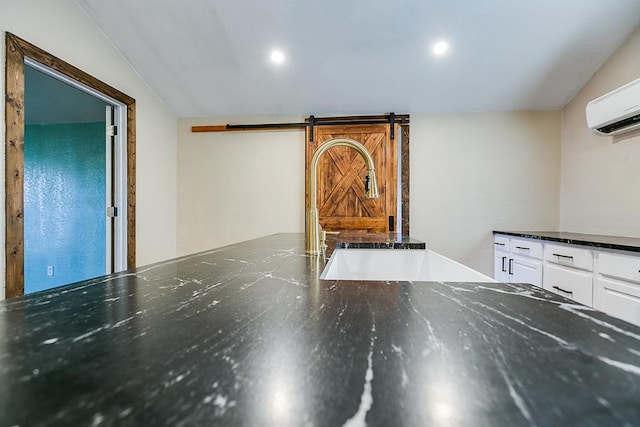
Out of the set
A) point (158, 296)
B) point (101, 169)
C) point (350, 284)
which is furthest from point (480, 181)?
point (101, 169)

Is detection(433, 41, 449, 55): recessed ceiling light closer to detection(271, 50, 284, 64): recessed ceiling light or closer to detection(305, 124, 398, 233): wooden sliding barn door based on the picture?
detection(305, 124, 398, 233): wooden sliding barn door

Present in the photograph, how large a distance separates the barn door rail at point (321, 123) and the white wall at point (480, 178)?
23cm

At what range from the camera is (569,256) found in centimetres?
211

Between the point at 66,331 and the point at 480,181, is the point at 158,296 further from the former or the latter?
the point at 480,181

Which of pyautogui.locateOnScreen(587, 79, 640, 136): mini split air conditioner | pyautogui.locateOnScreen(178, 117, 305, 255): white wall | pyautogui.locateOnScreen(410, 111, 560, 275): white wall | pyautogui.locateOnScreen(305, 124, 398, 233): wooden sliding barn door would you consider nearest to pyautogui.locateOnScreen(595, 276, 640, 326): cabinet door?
pyautogui.locateOnScreen(587, 79, 640, 136): mini split air conditioner

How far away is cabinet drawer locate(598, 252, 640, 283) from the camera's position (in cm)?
163

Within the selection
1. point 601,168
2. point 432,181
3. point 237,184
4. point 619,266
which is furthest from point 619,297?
point 237,184

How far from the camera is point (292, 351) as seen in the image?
0.35 m

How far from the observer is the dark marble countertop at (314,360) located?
0.24m

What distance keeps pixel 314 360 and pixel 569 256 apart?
8.41 feet

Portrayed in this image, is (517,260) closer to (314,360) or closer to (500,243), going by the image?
(500,243)

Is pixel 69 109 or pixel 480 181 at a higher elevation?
pixel 69 109

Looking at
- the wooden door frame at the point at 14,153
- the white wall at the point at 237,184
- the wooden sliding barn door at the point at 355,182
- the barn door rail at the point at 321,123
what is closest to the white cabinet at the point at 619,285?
the wooden sliding barn door at the point at 355,182

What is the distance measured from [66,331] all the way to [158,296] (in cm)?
18
